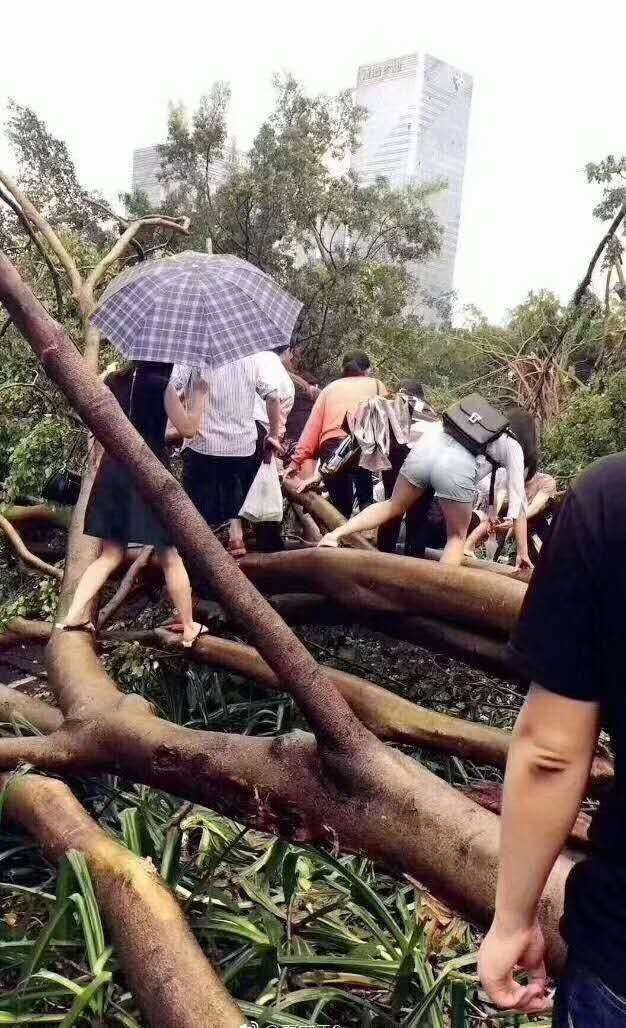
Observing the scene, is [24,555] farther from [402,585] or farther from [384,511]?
[402,585]

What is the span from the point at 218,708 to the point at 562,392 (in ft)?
33.8

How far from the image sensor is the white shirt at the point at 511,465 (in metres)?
3.96

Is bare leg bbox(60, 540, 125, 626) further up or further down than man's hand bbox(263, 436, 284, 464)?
further down

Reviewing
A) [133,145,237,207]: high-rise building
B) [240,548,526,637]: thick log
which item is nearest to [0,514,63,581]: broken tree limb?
[240,548,526,637]: thick log

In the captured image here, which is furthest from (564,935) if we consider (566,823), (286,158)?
(286,158)

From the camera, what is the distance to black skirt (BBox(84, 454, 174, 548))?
3963 millimetres

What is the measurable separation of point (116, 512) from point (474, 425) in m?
1.63

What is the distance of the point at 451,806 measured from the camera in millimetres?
2096

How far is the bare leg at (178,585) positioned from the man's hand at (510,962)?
277cm

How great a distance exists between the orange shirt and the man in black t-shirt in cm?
392

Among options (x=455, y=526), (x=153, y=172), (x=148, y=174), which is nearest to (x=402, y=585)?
(x=455, y=526)

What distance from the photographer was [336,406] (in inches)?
198

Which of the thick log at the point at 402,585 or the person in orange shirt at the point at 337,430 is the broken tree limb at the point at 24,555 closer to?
the person in orange shirt at the point at 337,430

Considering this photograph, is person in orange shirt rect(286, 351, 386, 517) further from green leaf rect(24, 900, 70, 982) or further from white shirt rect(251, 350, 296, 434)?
green leaf rect(24, 900, 70, 982)
